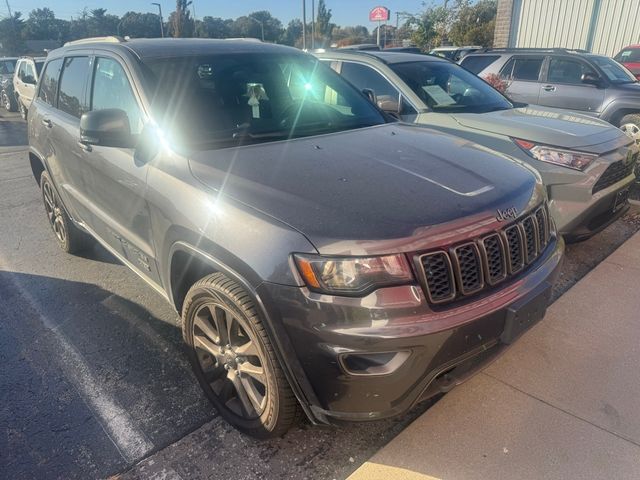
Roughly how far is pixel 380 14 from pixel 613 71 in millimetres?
22452

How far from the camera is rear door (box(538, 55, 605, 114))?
26.3 feet

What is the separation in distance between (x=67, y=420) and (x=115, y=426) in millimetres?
274

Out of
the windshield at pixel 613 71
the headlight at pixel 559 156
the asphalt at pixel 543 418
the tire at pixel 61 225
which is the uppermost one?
the windshield at pixel 613 71

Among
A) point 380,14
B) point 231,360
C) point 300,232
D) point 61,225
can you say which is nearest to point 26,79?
point 61,225

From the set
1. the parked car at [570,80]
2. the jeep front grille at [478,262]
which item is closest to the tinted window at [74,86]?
the jeep front grille at [478,262]

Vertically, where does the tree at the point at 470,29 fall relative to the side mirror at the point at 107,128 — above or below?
above

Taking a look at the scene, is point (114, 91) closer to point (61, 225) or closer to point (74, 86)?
point (74, 86)

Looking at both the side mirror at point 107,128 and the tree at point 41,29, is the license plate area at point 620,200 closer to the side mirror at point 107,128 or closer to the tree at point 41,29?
the side mirror at point 107,128

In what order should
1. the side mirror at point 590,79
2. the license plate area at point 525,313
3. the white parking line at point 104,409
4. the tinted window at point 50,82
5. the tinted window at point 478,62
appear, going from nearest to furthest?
the license plate area at point 525,313, the white parking line at point 104,409, the tinted window at point 50,82, the side mirror at point 590,79, the tinted window at point 478,62

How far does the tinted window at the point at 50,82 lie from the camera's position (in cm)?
408

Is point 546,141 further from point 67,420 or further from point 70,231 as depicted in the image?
point 70,231

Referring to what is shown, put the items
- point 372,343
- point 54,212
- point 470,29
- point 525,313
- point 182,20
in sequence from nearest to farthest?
1. point 372,343
2. point 525,313
3. point 54,212
4. point 470,29
5. point 182,20

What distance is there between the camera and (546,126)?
4199mm

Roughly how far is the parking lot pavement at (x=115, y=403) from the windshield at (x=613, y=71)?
218 inches
